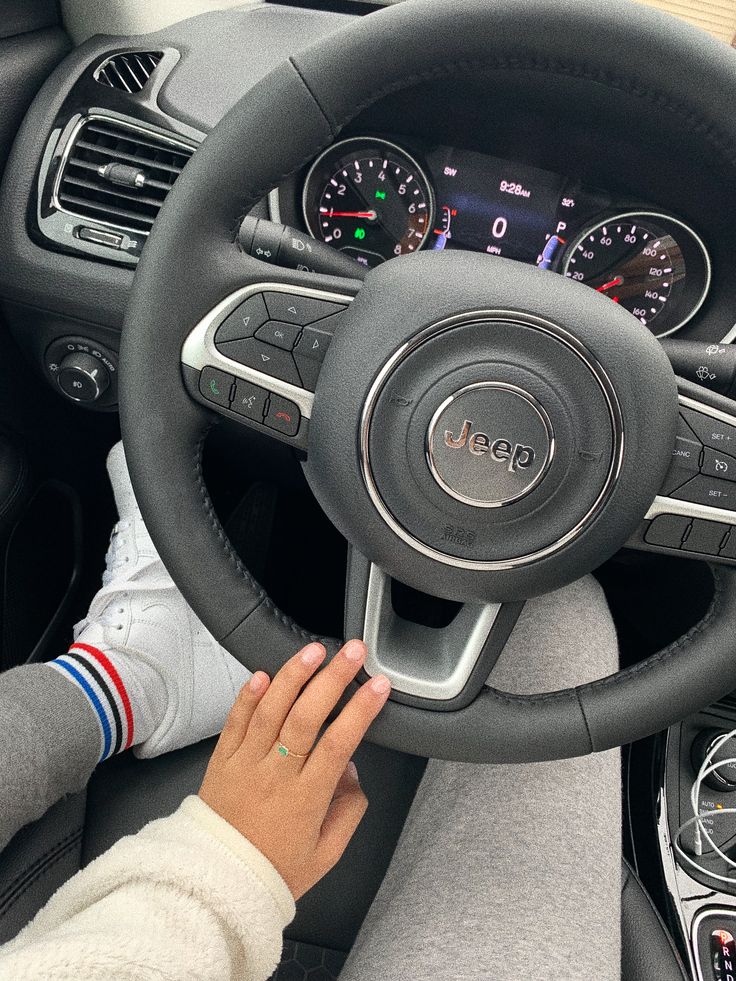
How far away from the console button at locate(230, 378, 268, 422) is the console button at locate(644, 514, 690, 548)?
0.29 meters

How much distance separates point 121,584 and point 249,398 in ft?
1.55

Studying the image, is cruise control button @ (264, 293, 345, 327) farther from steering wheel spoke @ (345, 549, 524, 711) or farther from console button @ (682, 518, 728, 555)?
console button @ (682, 518, 728, 555)

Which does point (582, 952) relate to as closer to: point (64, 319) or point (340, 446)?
point (340, 446)

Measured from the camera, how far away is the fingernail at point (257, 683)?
61cm

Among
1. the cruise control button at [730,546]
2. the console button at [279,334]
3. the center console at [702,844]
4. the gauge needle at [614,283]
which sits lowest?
the center console at [702,844]

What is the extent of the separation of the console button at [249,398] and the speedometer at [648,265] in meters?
0.40

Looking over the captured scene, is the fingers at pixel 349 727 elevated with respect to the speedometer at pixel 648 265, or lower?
lower

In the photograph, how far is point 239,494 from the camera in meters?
1.29

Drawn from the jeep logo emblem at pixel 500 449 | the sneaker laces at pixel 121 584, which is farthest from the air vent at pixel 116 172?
the jeep logo emblem at pixel 500 449

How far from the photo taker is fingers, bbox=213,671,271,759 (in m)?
0.61

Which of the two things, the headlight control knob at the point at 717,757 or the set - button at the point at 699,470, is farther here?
the headlight control knob at the point at 717,757

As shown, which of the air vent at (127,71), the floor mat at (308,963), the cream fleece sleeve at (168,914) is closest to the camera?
the cream fleece sleeve at (168,914)

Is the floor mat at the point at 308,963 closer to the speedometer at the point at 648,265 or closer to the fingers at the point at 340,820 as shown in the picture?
the fingers at the point at 340,820

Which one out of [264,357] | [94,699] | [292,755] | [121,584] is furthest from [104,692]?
[264,357]
